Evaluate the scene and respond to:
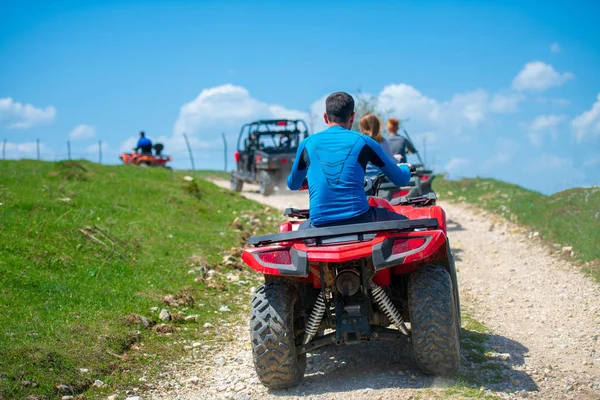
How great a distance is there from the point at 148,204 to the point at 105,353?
22.4 ft

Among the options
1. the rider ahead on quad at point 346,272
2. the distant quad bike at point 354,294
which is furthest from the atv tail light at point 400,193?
the distant quad bike at point 354,294

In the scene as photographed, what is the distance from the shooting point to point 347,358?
5.38 metres

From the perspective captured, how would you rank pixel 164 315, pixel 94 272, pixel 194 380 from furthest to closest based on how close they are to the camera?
1. pixel 94 272
2. pixel 164 315
3. pixel 194 380

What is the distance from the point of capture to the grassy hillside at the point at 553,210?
9446 mm

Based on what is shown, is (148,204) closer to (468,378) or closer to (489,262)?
(489,262)

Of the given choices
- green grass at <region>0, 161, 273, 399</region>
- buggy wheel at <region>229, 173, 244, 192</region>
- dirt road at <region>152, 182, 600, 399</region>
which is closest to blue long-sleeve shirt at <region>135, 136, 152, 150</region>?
buggy wheel at <region>229, 173, 244, 192</region>

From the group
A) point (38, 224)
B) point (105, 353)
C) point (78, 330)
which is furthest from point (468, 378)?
point (38, 224)

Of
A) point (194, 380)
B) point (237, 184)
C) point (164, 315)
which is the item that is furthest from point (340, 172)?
point (237, 184)

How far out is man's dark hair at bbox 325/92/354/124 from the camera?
4.75 m

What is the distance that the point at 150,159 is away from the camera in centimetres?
2303

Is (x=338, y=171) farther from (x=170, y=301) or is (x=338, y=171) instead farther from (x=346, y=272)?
(x=170, y=301)

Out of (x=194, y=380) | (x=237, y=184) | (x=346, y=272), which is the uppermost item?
(x=237, y=184)

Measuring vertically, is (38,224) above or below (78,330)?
above

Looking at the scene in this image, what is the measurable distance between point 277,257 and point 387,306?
85 cm
